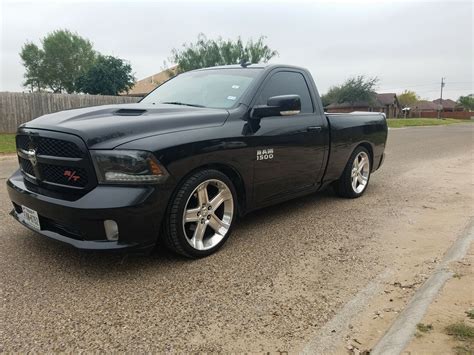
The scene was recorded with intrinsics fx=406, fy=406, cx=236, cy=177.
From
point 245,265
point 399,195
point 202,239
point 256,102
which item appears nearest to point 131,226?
point 202,239

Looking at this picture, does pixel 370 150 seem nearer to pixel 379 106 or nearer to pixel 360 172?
pixel 360 172

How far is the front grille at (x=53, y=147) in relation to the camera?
299cm

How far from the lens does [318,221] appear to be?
4.75 meters

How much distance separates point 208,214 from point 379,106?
252ft

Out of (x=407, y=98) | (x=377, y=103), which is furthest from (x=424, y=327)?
(x=407, y=98)

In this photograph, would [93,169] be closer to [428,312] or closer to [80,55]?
[428,312]

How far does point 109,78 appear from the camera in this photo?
36.6m

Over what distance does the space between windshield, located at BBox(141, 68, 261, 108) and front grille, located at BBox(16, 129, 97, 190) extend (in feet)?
4.80

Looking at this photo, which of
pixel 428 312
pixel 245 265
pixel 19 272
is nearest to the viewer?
pixel 428 312

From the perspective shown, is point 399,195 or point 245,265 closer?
point 245,265

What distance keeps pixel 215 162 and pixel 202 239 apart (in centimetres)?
69

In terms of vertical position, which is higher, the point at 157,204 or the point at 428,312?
the point at 157,204

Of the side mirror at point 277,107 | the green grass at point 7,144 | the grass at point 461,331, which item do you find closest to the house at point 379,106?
the green grass at point 7,144

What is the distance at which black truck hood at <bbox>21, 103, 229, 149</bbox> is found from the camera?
2.99 m
